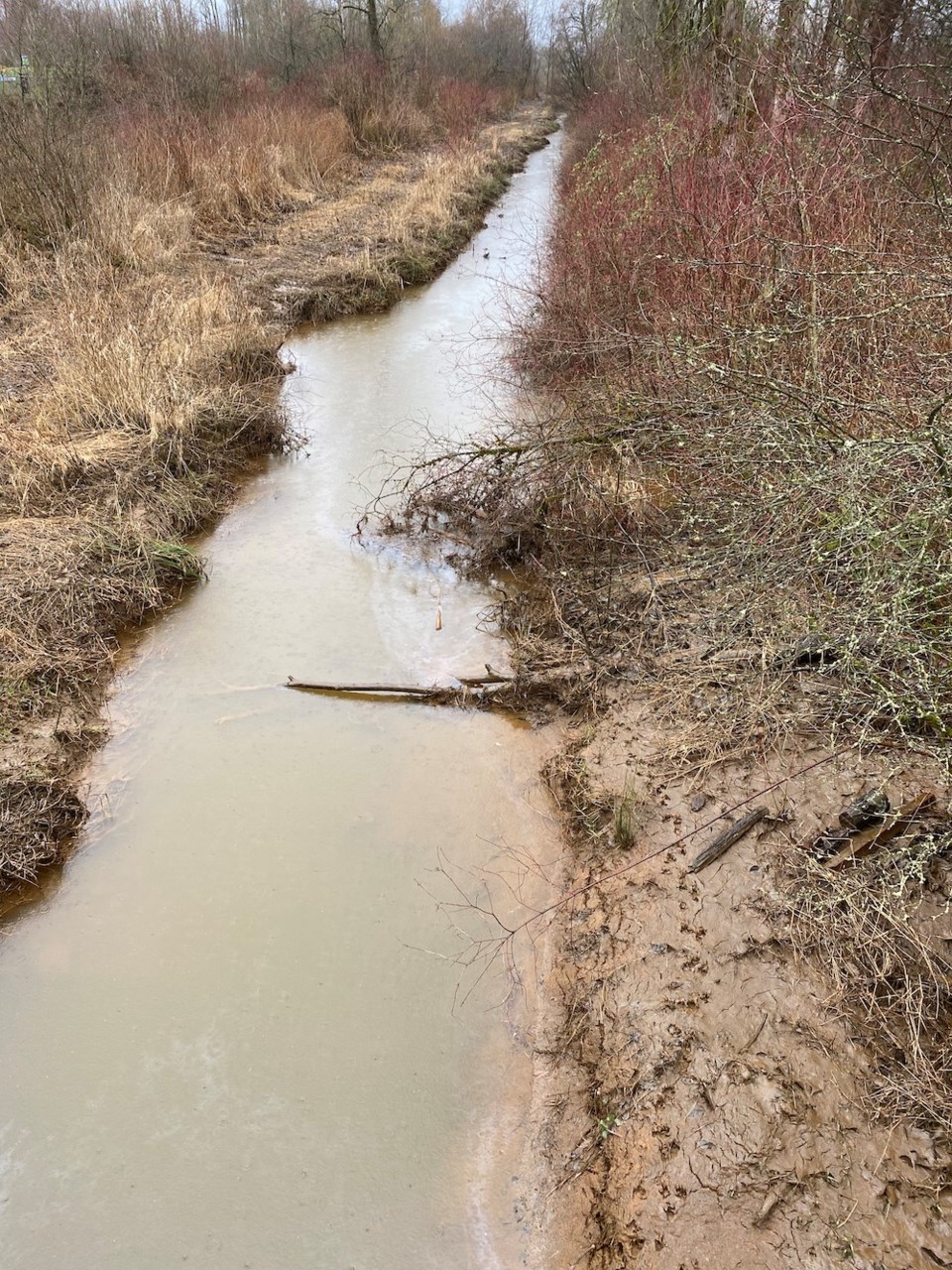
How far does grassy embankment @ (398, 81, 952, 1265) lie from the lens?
2.20m

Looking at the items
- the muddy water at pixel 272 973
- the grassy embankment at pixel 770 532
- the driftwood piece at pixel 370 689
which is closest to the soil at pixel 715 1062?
the grassy embankment at pixel 770 532

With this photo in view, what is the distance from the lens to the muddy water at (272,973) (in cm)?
219

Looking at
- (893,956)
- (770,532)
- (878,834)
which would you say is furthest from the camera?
(770,532)

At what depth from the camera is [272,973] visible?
108 inches

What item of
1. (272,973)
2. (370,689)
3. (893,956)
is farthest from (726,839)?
(370,689)

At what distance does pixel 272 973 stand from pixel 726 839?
166 cm

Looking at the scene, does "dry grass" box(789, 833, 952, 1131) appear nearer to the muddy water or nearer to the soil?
the soil

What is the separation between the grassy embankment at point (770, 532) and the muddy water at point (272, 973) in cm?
43

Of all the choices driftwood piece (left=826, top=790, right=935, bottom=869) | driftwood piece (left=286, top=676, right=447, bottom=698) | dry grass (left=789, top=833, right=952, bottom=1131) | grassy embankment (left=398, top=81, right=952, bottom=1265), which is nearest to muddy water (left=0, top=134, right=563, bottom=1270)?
driftwood piece (left=286, top=676, right=447, bottom=698)

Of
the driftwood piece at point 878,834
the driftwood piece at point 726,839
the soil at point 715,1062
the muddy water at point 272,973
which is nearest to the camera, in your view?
the soil at point 715,1062

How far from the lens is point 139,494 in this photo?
5000 mm

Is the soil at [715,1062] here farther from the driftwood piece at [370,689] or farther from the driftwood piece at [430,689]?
the driftwood piece at [370,689]

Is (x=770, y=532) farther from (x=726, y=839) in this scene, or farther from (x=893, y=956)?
(x=893, y=956)

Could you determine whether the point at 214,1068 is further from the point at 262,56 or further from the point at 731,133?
the point at 262,56
